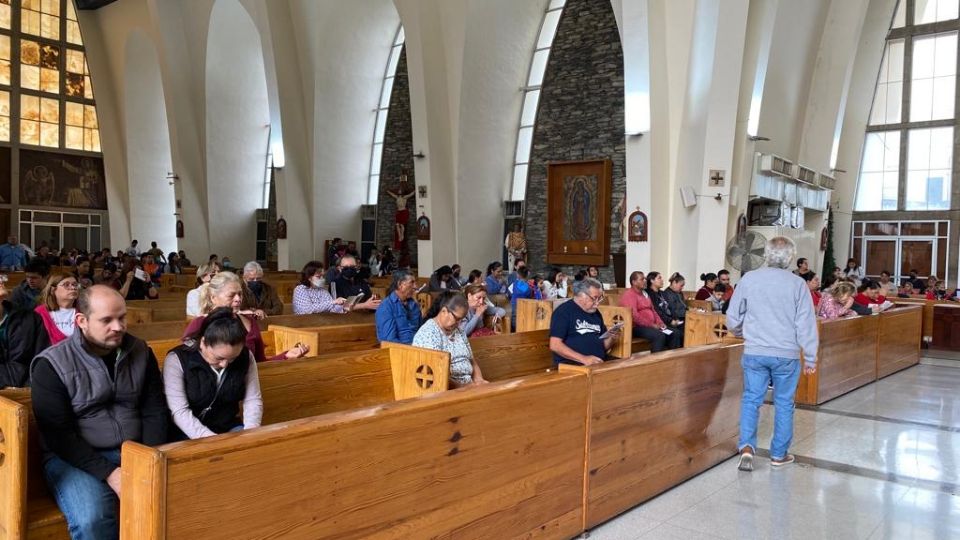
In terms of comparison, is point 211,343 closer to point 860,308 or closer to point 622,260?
point 860,308

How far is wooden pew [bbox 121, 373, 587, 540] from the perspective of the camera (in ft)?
6.32

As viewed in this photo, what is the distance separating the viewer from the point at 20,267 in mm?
15734

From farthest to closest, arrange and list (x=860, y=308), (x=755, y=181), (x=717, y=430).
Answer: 1. (x=755, y=181)
2. (x=860, y=308)
3. (x=717, y=430)

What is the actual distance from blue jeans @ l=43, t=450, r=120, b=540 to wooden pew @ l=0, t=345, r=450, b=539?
0.29 feet

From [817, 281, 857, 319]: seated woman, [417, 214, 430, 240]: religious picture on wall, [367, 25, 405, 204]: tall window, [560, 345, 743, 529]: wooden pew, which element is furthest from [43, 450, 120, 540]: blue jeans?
[367, 25, 405, 204]: tall window

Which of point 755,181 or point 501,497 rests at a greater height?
point 755,181

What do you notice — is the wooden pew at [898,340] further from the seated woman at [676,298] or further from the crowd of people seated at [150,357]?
the crowd of people seated at [150,357]

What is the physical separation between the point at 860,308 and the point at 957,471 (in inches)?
139

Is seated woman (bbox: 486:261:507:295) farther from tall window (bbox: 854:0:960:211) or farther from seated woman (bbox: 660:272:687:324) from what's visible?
tall window (bbox: 854:0:960:211)

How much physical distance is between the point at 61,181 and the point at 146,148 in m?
2.77

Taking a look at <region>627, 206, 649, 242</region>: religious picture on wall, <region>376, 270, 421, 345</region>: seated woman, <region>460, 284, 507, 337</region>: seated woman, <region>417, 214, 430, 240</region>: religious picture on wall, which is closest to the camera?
<region>376, 270, 421, 345</region>: seated woman

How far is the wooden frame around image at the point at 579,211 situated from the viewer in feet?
54.0

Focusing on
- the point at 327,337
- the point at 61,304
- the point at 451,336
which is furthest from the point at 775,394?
the point at 61,304

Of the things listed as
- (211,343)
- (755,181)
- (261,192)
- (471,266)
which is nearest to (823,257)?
(755,181)
